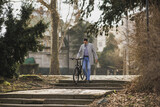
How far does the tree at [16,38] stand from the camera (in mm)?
13766

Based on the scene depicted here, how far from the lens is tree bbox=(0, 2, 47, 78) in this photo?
542 inches

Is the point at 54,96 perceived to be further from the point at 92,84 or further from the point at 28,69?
the point at 28,69

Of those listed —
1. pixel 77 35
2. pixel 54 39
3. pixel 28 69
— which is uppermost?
pixel 77 35

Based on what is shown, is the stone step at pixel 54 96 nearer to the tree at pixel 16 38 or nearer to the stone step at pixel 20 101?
the stone step at pixel 20 101

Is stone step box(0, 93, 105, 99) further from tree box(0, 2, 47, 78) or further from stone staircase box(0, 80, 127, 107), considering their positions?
tree box(0, 2, 47, 78)

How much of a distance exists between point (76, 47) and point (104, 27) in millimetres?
28276

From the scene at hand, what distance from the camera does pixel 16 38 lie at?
13867 mm

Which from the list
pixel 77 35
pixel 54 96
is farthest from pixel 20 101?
pixel 77 35

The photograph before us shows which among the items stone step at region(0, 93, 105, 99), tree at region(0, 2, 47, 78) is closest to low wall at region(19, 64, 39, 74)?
tree at region(0, 2, 47, 78)

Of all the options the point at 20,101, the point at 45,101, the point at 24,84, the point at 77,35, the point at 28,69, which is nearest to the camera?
the point at 45,101

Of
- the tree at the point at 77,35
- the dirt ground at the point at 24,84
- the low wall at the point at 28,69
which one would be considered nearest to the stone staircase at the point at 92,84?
the dirt ground at the point at 24,84

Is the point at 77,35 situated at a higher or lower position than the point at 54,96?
higher

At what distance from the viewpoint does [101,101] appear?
8945 mm

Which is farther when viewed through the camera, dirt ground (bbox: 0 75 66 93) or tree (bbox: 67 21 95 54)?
tree (bbox: 67 21 95 54)
